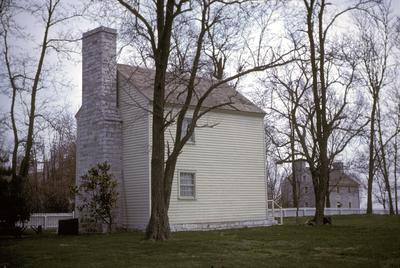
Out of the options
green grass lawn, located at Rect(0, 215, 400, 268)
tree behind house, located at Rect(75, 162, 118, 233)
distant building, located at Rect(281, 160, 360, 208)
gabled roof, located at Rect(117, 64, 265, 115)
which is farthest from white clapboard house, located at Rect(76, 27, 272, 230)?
distant building, located at Rect(281, 160, 360, 208)

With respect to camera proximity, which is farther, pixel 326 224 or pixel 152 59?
pixel 326 224

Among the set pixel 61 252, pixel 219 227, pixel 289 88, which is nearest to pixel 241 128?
pixel 289 88

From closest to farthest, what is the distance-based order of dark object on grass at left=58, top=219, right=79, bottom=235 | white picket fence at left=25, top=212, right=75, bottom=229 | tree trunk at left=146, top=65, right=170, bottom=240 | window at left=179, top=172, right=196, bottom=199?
1. tree trunk at left=146, top=65, right=170, bottom=240
2. dark object on grass at left=58, top=219, right=79, bottom=235
3. window at left=179, top=172, right=196, bottom=199
4. white picket fence at left=25, top=212, right=75, bottom=229

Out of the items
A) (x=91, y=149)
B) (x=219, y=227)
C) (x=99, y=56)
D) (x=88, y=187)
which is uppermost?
(x=99, y=56)

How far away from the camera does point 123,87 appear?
79.3 ft

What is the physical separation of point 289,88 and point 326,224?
22.3 ft

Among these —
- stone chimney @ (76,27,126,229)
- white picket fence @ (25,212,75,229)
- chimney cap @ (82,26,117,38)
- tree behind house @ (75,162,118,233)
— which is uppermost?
chimney cap @ (82,26,117,38)

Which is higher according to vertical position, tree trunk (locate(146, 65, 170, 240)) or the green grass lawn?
tree trunk (locate(146, 65, 170, 240))

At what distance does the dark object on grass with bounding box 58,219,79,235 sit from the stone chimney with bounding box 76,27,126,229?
181 cm

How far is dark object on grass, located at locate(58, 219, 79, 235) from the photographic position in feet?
73.8

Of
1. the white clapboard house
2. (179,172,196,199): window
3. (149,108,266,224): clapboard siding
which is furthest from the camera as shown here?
(149,108,266,224): clapboard siding

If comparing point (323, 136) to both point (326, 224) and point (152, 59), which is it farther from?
point (152, 59)

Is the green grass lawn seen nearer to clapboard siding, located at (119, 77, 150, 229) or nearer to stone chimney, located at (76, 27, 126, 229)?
clapboard siding, located at (119, 77, 150, 229)

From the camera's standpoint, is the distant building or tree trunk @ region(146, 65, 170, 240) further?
the distant building
